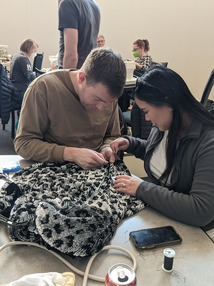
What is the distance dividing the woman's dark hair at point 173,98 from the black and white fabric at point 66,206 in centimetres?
30

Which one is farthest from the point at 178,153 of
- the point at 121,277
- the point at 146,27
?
the point at 146,27

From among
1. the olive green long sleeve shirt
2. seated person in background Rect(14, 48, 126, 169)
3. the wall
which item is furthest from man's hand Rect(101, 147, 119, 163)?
the wall

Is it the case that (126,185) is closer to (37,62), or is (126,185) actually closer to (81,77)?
(81,77)

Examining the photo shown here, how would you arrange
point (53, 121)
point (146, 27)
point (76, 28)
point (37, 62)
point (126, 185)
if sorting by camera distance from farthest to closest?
point (146, 27), point (37, 62), point (76, 28), point (53, 121), point (126, 185)

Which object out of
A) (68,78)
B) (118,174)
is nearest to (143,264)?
(118,174)

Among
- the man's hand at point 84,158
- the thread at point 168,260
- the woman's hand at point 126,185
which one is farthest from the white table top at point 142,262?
the man's hand at point 84,158

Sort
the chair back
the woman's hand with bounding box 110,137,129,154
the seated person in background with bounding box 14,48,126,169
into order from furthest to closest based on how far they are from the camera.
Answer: the chair back < the woman's hand with bounding box 110,137,129,154 < the seated person in background with bounding box 14,48,126,169

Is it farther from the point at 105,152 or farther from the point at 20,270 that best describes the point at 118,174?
the point at 20,270

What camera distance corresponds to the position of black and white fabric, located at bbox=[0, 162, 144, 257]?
0.81 metres

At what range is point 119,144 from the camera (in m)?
1.51

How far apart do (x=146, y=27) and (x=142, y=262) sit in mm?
5462

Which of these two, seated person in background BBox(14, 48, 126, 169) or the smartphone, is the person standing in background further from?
the smartphone

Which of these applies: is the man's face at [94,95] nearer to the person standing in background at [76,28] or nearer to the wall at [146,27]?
the person standing in background at [76,28]

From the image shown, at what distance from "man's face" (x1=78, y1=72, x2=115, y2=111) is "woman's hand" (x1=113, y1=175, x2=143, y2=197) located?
13.5 inches
